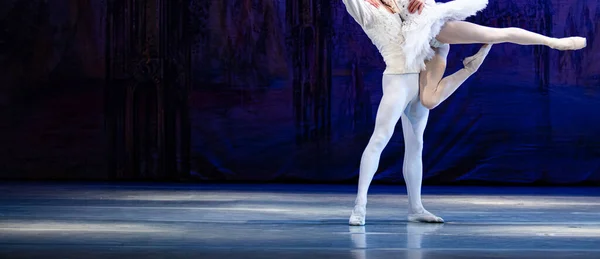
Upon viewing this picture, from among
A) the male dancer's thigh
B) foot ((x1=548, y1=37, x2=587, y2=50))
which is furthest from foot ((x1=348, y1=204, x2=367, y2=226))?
foot ((x1=548, y1=37, x2=587, y2=50))

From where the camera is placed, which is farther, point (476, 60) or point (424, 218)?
point (424, 218)

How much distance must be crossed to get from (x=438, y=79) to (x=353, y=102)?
3.54m

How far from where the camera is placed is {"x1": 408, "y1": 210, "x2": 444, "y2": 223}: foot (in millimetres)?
4051

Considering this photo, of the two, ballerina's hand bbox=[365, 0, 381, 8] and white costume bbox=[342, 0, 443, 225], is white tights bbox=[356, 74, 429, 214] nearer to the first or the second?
white costume bbox=[342, 0, 443, 225]

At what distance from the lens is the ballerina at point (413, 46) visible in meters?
3.85

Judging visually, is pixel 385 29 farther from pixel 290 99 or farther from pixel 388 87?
pixel 290 99

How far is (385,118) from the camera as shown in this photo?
387cm

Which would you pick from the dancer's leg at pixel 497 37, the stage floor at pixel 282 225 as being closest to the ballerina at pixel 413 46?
the dancer's leg at pixel 497 37

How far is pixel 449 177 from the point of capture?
296 inches

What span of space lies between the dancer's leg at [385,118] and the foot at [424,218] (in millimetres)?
324

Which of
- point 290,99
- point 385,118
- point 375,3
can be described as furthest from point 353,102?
point 385,118

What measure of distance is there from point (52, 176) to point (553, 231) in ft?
17.3

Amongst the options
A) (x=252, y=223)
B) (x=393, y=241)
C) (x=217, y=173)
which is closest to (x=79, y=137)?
(x=217, y=173)

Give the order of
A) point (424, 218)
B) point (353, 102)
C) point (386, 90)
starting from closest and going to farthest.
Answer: point (386, 90) → point (424, 218) → point (353, 102)
